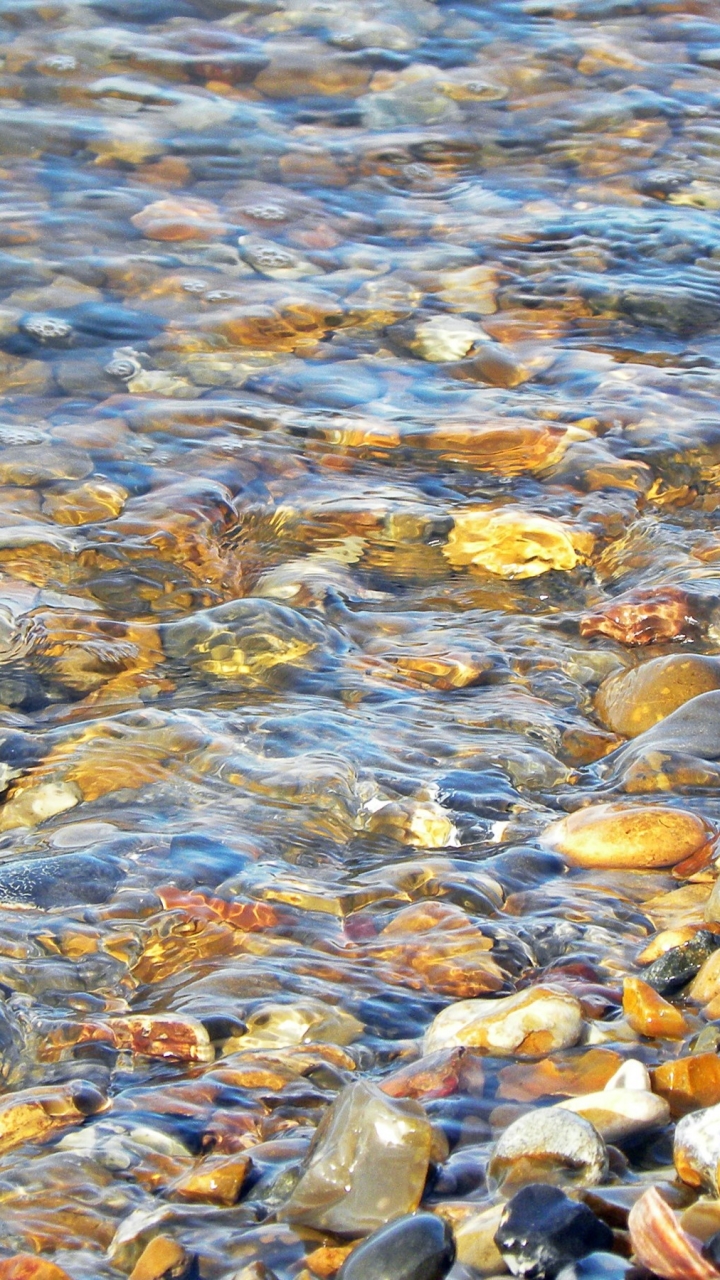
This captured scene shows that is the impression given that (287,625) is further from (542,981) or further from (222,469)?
(542,981)

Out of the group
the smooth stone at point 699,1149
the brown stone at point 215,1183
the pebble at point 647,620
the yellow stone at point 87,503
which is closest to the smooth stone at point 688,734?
the pebble at point 647,620

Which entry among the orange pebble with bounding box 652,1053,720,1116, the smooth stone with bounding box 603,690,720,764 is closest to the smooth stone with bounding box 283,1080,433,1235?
the orange pebble with bounding box 652,1053,720,1116

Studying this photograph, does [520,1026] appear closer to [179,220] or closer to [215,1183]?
[215,1183]

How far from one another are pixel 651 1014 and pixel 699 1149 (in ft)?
1.56

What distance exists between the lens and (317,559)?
434 cm

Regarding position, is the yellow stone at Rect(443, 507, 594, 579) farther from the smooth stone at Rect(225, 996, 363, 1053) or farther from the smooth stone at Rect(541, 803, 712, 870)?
the smooth stone at Rect(225, 996, 363, 1053)

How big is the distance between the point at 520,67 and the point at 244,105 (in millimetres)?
1824

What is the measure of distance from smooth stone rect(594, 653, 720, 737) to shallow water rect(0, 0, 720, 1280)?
2 cm

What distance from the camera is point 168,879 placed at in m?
2.85

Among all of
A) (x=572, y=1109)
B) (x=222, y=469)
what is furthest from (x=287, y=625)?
(x=572, y=1109)

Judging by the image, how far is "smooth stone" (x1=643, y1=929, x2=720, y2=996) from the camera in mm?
2398

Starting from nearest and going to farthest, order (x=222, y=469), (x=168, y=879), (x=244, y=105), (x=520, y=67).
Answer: (x=168, y=879) < (x=222, y=469) < (x=244, y=105) < (x=520, y=67)

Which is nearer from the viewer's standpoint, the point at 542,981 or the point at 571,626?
the point at 542,981

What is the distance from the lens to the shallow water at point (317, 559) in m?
2.38
